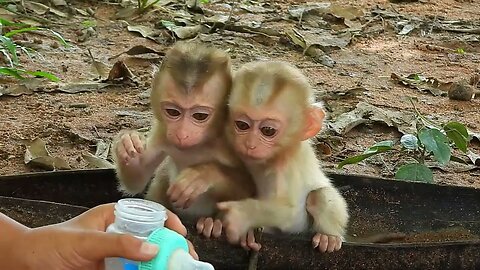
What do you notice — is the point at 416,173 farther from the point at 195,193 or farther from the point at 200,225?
the point at 200,225

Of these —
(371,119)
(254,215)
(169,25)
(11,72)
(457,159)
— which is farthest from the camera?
(169,25)

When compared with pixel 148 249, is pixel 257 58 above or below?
below

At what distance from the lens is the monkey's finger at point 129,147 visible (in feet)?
9.54

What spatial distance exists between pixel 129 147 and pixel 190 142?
23 cm

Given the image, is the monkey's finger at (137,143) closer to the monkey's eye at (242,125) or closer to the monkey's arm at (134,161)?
the monkey's arm at (134,161)

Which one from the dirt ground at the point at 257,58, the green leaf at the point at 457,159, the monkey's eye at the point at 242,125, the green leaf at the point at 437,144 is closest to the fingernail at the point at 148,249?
the monkey's eye at the point at 242,125

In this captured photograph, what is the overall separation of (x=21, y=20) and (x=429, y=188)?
379cm

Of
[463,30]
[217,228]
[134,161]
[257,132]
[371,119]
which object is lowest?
[463,30]

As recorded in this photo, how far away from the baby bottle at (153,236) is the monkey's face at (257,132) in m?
1.12

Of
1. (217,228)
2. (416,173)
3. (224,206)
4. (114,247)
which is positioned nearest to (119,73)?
(416,173)

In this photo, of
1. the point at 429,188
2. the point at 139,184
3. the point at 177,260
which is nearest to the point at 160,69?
the point at 139,184

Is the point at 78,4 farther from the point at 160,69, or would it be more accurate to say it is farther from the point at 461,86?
the point at 160,69

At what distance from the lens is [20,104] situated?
481 centimetres

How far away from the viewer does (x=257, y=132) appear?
2797mm
